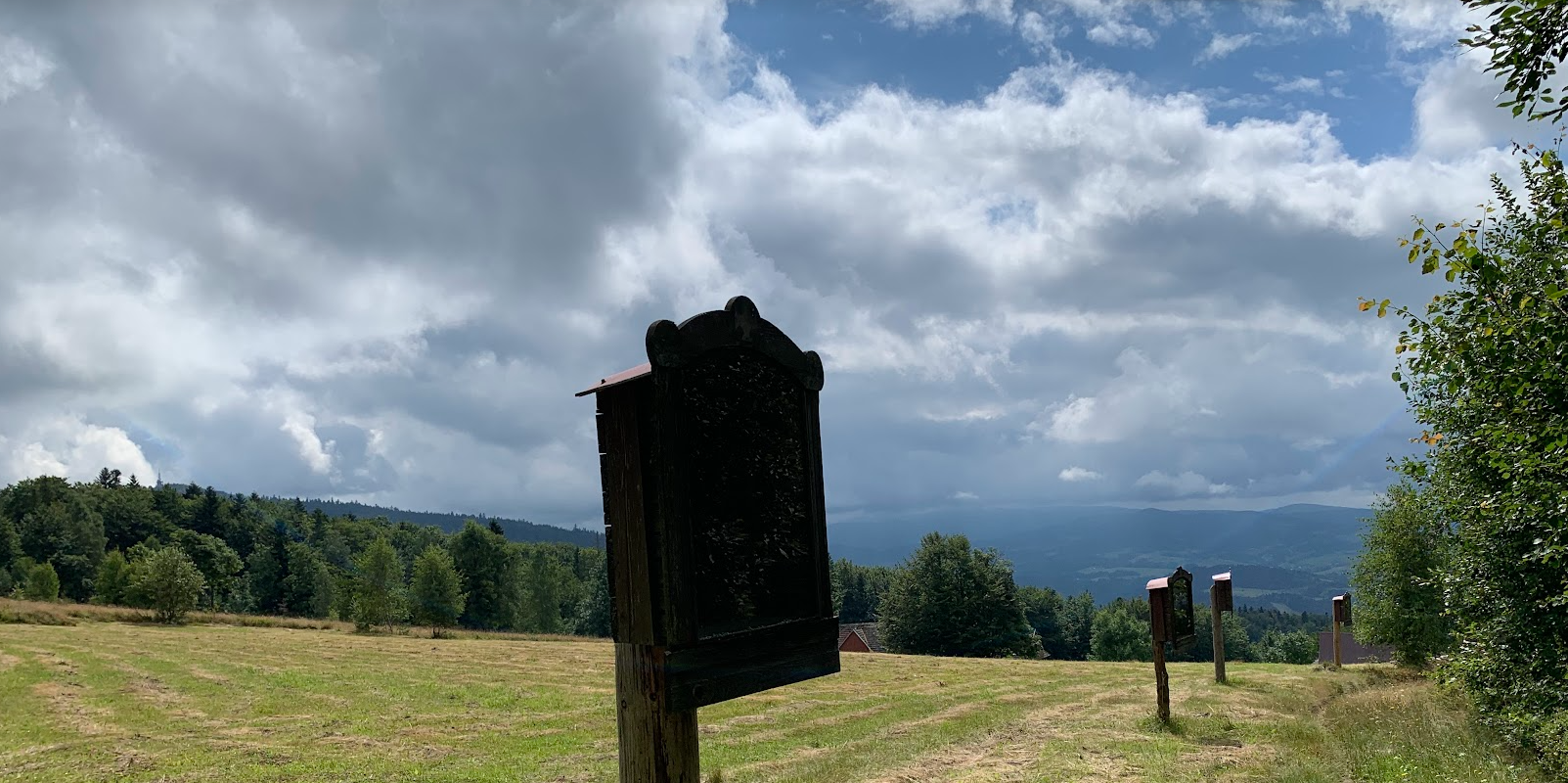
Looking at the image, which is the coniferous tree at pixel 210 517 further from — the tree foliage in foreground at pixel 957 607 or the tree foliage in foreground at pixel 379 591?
the tree foliage in foreground at pixel 957 607

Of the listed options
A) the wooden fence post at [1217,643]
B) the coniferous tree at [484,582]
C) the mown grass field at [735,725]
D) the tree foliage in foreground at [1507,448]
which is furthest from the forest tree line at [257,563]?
the tree foliage in foreground at [1507,448]

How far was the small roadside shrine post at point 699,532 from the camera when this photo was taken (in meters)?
5.79

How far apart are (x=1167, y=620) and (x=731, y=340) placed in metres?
16.5

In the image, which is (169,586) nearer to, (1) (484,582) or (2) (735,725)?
(1) (484,582)

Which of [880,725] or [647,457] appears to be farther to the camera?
[880,725]

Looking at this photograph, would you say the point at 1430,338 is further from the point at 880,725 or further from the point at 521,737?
the point at 521,737

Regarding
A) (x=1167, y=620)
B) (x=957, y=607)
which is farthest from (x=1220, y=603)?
(x=957, y=607)

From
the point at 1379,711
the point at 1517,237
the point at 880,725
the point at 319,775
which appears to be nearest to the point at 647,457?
the point at 319,775

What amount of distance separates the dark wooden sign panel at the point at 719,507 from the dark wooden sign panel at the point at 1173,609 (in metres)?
13.7

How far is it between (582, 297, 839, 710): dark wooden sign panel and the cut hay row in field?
7.24 m

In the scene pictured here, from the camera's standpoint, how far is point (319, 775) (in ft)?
48.1

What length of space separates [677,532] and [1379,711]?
1774 centimetres

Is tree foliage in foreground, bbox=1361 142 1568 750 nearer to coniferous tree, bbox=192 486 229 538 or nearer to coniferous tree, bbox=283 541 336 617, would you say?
coniferous tree, bbox=283 541 336 617

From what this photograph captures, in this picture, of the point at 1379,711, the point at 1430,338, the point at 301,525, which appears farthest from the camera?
the point at 301,525
